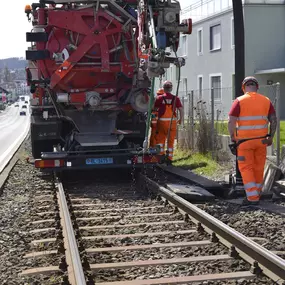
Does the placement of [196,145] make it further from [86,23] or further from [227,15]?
[227,15]

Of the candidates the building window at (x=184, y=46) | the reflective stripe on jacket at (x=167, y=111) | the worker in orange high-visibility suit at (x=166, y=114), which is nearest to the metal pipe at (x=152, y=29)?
the worker in orange high-visibility suit at (x=166, y=114)

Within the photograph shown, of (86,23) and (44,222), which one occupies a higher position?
(86,23)

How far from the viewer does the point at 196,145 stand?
14.1 meters

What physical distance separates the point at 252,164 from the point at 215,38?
27037 millimetres

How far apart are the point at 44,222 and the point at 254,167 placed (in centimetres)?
307

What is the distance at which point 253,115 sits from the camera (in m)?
7.84

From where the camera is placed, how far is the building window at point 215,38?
109 feet

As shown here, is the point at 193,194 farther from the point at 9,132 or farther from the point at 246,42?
the point at 9,132

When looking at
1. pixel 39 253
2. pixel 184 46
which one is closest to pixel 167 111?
pixel 39 253

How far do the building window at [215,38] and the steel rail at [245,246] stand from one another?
88.8 feet

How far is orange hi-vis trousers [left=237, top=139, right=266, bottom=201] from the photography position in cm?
779

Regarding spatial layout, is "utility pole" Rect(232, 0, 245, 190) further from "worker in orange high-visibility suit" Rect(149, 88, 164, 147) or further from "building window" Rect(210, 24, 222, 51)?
"building window" Rect(210, 24, 222, 51)

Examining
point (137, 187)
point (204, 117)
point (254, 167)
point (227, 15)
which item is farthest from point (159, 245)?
point (227, 15)

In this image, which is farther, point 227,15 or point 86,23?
point 227,15
